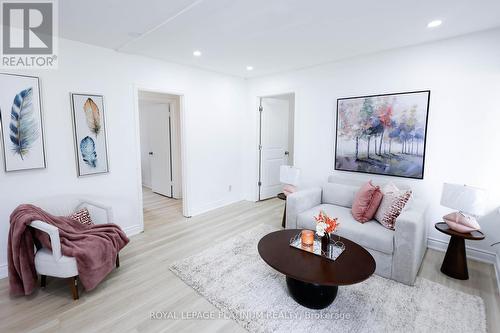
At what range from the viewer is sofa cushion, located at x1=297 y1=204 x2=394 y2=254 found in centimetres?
242

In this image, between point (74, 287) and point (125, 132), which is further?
point (125, 132)

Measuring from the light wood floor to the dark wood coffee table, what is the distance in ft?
1.84

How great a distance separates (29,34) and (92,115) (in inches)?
37.1

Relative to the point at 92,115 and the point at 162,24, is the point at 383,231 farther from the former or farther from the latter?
the point at 92,115

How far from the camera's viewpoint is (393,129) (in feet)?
10.5

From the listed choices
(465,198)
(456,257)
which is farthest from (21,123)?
(456,257)

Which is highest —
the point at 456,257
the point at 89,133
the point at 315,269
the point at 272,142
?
the point at 89,133

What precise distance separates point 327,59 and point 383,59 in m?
0.74

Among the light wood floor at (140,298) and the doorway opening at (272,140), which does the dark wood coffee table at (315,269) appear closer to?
the light wood floor at (140,298)

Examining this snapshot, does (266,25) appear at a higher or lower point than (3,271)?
higher

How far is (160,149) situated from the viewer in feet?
18.0

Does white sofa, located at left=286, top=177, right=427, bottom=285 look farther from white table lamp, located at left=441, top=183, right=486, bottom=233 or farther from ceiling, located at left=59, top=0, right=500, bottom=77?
ceiling, located at left=59, top=0, right=500, bottom=77

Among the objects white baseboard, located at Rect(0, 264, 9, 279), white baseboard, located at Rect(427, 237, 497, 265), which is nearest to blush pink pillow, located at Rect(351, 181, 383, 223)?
white baseboard, located at Rect(427, 237, 497, 265)

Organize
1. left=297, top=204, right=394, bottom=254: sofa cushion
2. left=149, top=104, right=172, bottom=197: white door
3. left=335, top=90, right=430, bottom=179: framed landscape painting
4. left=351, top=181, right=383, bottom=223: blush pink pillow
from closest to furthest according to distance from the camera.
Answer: left=297, top=204, right=394, bottom=254: sofa cushion → left=351, top=181, right=383, bottom=223: blush pink pillow → left=335, top=90, right=430, bottom=179: framed landscape painting → left=149, top=104, right=172, bottom=197: white door
